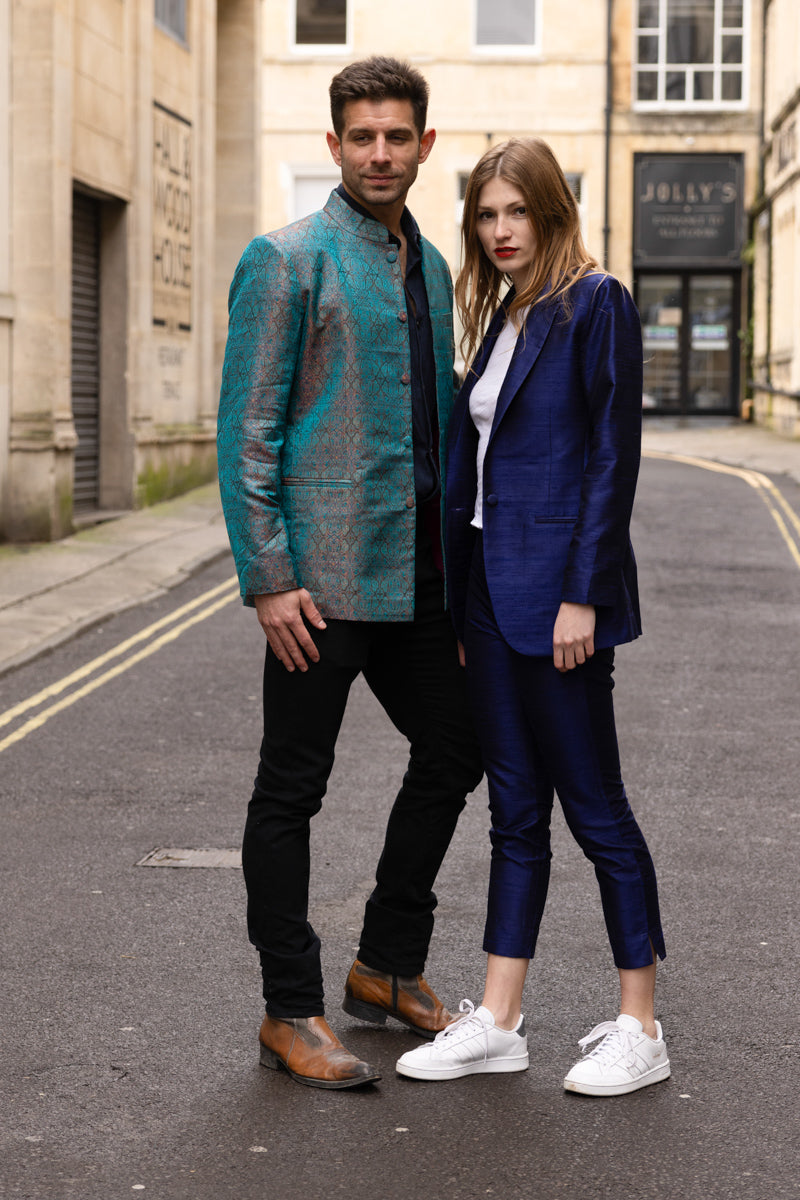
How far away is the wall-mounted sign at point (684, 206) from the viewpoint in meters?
32.9

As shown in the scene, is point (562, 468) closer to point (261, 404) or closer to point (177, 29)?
point (261, 404)

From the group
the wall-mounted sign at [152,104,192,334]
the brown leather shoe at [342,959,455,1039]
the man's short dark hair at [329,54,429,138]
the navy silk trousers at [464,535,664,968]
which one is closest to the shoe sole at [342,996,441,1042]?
the brown leather shoe at [342,959,455,1039]

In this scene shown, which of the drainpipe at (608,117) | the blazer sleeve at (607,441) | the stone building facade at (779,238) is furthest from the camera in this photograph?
the drainpipe at (608,117)

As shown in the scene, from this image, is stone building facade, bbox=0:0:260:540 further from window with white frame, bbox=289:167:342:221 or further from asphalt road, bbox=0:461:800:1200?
window with white frame, bbox=289:167:342:221

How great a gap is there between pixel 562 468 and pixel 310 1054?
1410 mm

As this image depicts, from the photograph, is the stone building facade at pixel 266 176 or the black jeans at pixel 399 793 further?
the stone building facade at pixel 266 176

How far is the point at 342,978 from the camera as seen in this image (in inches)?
176

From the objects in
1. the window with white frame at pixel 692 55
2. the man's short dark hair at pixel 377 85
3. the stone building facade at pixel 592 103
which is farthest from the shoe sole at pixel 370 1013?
the window with white frame at pixel 692 55

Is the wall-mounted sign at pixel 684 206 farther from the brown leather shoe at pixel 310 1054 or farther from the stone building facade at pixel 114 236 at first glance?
the brown leather shoe at pixel 310 1054

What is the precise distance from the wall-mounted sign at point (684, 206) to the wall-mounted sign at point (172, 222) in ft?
48.4

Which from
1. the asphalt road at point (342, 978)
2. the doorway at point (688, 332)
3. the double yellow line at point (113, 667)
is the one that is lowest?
the asphalt road at point (342, 978)

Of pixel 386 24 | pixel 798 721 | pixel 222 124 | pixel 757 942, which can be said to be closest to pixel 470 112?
pixel 386 24

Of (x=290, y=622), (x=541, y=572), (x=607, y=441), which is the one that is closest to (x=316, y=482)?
(x=290, y=622)

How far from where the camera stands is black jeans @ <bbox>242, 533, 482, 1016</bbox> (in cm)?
379
